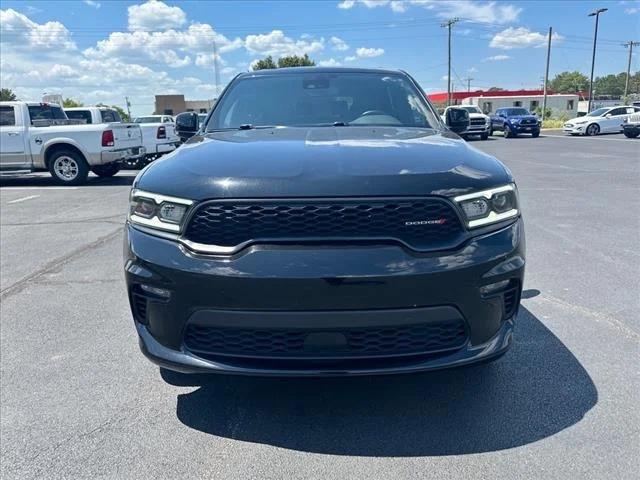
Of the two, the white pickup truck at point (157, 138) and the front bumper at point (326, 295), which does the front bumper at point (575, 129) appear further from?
the front bumper at point (326, 295)

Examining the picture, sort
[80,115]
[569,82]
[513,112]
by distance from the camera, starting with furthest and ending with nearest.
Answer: [569,82]
[513,112]
[80,115]

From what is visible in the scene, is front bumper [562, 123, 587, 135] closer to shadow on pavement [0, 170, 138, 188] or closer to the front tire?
the front tire

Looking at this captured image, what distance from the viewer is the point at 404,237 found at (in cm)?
216

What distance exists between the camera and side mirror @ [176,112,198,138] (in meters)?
4.10

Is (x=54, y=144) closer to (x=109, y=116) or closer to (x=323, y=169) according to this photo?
(x=109, y=116)

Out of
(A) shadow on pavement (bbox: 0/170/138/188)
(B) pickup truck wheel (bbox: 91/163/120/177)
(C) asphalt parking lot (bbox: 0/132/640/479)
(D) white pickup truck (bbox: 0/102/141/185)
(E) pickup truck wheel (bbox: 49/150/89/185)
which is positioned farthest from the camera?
(B) pickup truck wheel (bbox: 91/163/120/177)

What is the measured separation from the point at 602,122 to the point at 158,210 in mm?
33977

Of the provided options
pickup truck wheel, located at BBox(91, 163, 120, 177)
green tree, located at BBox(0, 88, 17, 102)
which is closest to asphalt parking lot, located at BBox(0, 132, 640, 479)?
pickup truck wheel, located at BBox(91, 163, 120, 177)

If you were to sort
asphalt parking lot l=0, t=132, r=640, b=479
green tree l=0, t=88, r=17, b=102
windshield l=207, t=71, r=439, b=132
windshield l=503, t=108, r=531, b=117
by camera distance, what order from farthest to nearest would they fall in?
green tree l=0, t=88, r=17, b=102 → windshield l=503, t=108, r=531, b=117 → windshield l=207, t=71, r=439, b=132 → asphalt parking lot l=0, t=132, r=640, b=479

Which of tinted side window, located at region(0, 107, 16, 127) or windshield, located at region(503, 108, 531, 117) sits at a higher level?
windshield, located at region(503, 108, 531, 117)

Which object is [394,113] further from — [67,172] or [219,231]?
[67,172]

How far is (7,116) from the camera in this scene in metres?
12.1

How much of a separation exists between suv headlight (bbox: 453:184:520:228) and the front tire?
3241cm

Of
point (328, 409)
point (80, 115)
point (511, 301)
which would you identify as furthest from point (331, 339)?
point (80, 115)
